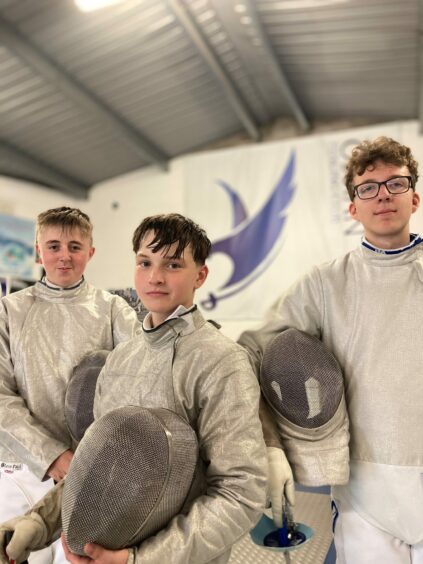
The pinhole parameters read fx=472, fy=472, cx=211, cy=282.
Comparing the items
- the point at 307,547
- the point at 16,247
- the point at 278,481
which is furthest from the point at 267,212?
the point at 278,481

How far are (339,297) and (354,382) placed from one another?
0.70 ft

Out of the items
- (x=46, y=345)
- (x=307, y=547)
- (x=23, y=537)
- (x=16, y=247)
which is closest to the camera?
(x=23, y=537)

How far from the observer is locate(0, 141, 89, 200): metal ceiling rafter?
222 inches

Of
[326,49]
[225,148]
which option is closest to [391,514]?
[326,49]

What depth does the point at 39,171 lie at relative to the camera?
19.9 ft

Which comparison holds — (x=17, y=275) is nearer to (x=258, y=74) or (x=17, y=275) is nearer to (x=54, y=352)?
(x=258, y=74)

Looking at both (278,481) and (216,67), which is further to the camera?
(216,67)

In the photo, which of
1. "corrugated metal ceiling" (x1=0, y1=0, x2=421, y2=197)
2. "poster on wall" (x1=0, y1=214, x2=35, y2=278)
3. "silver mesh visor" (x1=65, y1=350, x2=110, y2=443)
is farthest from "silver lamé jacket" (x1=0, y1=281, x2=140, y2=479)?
"poster on wall" (x1=0, y1=214, x2=35, y2=278)

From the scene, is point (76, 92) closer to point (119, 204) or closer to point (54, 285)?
point (119, 204)

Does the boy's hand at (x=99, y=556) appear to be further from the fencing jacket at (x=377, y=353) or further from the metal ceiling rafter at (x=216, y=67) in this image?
the metal ceiling rafter at (x=216, y=67)

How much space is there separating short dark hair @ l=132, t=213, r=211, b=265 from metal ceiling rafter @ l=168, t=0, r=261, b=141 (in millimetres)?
3543

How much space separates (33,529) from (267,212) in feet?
16.5

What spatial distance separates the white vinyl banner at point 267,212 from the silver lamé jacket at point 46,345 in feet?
13.3

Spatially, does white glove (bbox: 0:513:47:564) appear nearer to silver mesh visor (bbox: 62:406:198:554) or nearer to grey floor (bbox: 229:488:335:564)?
silver mesh visor (bbox: 62:406:198:554)
